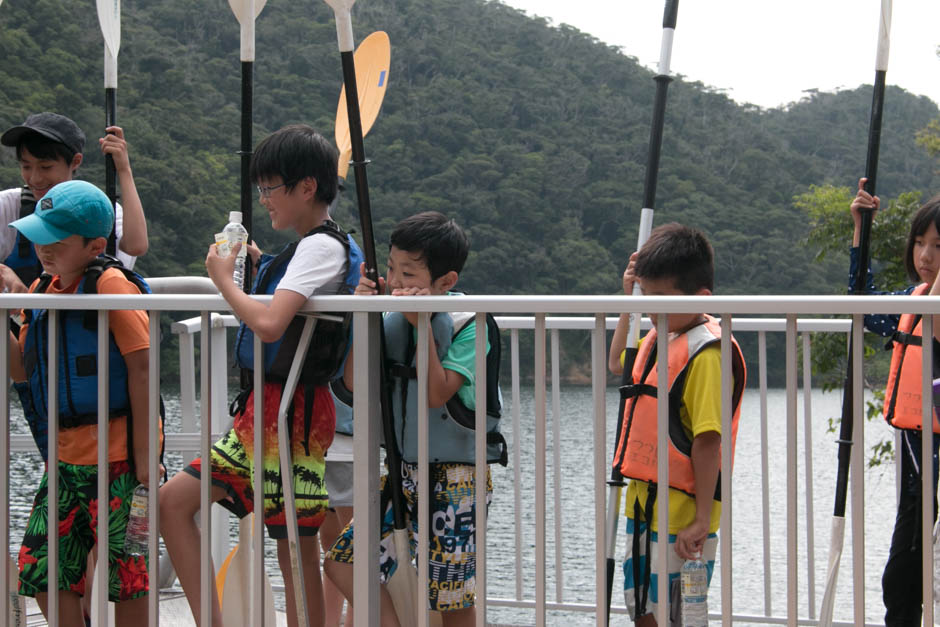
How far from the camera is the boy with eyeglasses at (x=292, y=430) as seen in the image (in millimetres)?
2203

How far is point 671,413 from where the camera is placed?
2.19 meters

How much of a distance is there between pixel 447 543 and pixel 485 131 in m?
32.2

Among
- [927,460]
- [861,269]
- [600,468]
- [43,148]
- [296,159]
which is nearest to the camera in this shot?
[927,460]

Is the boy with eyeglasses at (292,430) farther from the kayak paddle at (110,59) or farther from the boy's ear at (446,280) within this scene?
the kayak paddle at (110,59)

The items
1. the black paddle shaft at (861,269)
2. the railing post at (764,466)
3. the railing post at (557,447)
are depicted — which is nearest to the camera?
the black paddle shaft at (861,269)

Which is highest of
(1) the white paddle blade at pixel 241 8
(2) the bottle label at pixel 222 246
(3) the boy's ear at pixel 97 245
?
(1) the white paddle blade at pixel 241 8

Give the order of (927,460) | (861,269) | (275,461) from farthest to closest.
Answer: (861,269), (275,461), (927,460)

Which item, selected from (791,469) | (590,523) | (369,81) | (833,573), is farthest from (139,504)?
(590,523)

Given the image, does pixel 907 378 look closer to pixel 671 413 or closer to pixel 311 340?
pixel 671 413

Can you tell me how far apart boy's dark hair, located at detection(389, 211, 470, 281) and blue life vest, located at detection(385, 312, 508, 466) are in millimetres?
122

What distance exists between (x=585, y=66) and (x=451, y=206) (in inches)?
427

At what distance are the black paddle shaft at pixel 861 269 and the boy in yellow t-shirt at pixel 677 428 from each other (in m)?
0.22

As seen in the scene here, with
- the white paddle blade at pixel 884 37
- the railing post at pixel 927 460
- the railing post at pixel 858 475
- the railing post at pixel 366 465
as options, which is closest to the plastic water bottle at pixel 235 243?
the railing post at pixel 366 465

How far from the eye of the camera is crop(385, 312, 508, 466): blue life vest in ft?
7.02
